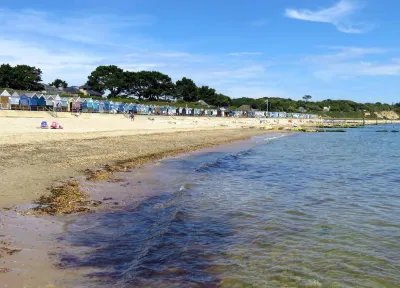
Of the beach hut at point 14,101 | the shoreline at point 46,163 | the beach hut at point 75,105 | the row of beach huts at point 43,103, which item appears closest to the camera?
the shoreline at point 46,163

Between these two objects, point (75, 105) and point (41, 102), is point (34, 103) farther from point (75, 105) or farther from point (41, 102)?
point (75, 105)

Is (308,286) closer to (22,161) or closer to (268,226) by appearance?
(268,226)

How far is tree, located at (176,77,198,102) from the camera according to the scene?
4363 inches

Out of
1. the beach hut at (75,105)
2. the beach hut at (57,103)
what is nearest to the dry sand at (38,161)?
the beach hut at (57,103)

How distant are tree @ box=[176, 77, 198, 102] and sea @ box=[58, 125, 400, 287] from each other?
99039 millimetres

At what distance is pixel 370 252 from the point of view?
6.38m

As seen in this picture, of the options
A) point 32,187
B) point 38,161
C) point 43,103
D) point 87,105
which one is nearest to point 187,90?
point 87,105

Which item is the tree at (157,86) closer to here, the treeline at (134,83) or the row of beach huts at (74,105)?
the treeline at (134,83)

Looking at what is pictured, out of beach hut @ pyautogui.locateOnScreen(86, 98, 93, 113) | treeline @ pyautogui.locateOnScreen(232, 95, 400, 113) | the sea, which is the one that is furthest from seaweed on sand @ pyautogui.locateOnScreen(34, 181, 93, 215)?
treeline @ pyautogui.locateOnScreen(232, 95, 400, 113)

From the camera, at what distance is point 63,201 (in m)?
8.83

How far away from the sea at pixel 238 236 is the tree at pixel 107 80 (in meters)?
87.4

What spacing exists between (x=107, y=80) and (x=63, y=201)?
3629 inches

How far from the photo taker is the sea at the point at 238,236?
5246mm

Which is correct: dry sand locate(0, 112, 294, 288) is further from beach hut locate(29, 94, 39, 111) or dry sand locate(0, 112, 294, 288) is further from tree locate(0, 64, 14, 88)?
tree locate(0, 64, 14, 88)
